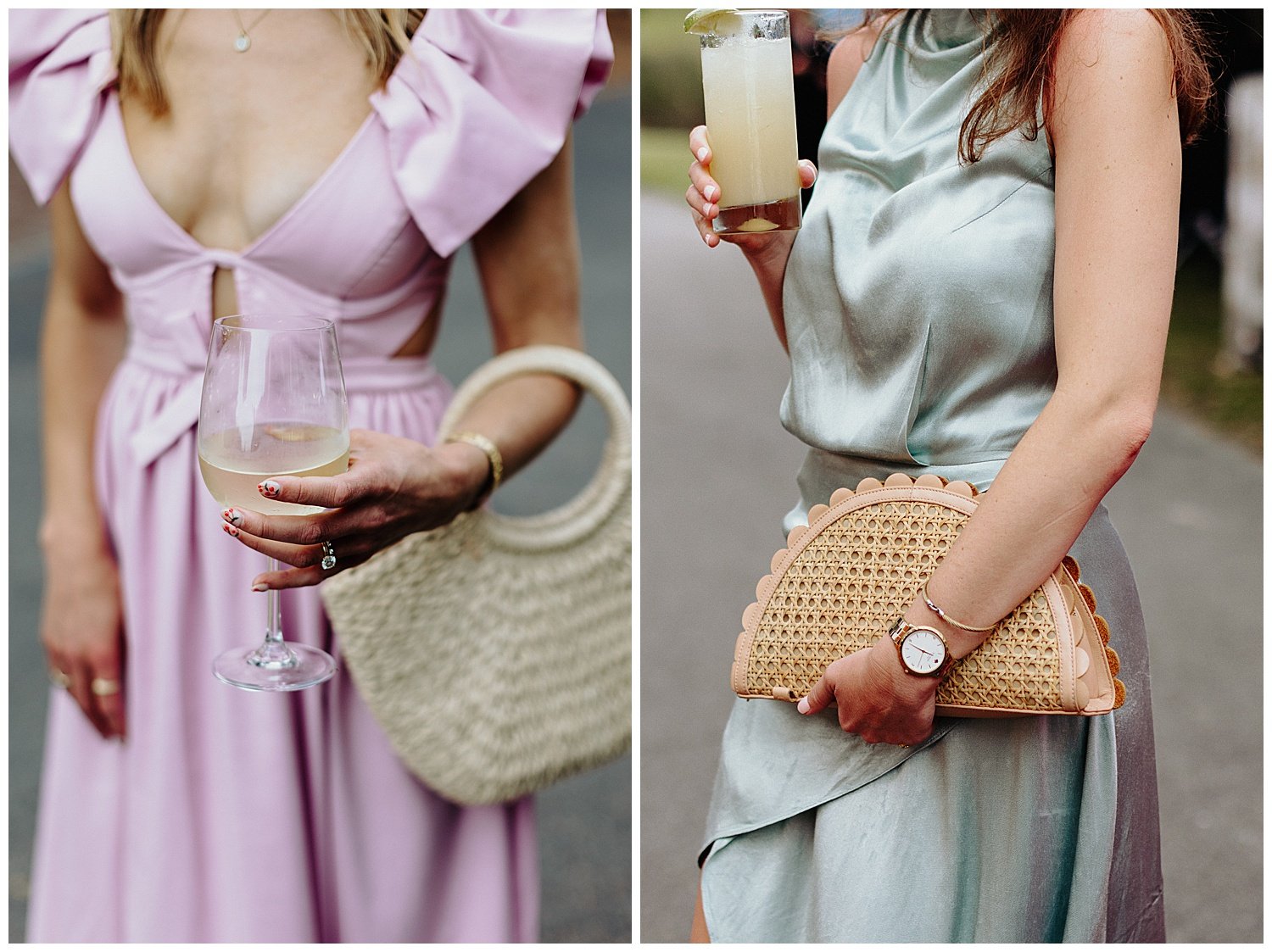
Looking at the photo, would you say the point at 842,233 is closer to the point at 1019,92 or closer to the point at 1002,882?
the point at 1019,92

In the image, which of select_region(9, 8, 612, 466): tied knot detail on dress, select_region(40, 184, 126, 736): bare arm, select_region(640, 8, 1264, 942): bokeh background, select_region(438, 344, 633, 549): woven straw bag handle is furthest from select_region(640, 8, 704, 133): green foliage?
select_region(40, 184, 126, 736): bare arm

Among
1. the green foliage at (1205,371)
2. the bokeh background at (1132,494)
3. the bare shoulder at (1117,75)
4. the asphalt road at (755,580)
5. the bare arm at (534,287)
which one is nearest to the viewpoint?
the bare shoulder at (1117,75)

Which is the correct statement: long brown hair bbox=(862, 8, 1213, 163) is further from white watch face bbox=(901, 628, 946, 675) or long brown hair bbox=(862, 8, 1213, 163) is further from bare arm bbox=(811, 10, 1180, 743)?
white watch face bbox=(901, 628, 946, 675)

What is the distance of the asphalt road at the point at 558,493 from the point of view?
10.0ft

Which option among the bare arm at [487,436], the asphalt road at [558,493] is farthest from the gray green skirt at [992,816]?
the asphalt road at [558,493]

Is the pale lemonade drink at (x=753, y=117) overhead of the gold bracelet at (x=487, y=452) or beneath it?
overhead

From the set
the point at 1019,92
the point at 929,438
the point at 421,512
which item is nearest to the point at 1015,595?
the point at 929,438

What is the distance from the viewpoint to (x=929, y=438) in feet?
4.49

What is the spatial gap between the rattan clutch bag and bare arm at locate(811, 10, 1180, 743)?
0.20 feet

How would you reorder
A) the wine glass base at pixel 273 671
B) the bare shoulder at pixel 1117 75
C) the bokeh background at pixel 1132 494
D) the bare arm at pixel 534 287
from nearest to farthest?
the bare shoulder at pixel 1117 75
the wine glass base at pixel 273 671
the bare arm at pixel 534 287
the bokeh background at pixel 1132 494

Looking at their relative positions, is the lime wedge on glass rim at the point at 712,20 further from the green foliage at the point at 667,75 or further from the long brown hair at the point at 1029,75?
the green foliage at the point at 667,75

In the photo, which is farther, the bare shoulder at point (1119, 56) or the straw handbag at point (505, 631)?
the straw handbag at point (505, 631)

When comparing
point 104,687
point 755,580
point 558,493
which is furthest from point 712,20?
point 558,493

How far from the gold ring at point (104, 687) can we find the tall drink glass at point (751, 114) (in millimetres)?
1106
